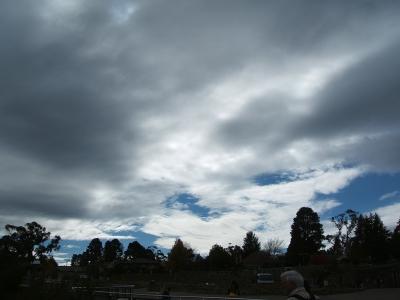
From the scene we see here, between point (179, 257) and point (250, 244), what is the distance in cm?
2982

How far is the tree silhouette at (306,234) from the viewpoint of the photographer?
9688 centimetres

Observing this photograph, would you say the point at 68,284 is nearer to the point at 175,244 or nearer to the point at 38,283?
the point at 38,283

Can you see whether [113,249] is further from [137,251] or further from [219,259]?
[219,259]

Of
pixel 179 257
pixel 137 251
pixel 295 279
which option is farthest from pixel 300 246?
pixel 295 279

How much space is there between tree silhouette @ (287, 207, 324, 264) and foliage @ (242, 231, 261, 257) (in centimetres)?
1904

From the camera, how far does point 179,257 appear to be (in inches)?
3743

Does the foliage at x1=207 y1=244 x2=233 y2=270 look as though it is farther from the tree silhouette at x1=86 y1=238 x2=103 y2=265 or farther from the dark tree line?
the tree silhouette at x1=86 y1=238 x2=103 y2=265

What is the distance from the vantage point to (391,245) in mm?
71500

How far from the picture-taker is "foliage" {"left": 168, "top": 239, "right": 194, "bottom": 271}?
308 ft

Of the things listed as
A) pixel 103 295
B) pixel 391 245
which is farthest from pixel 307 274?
pixel 103 295

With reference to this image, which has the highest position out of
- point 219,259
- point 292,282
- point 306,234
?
point 306,234

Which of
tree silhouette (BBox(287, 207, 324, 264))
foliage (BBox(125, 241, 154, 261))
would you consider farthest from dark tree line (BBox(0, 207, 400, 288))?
foliage (BBox(125, 241, 154, 261))

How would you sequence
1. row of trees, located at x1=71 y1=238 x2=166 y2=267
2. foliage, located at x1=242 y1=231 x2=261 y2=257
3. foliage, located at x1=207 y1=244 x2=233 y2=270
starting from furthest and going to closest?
row of trees, located at x1=71 y1=238 x2=166 y2=267
foliage, located at x1=242 y1=231 x2=261 y2=257
foliage, located at x1=207 y1=244 x2=233 y2=270

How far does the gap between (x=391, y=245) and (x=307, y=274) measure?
73.3ft
